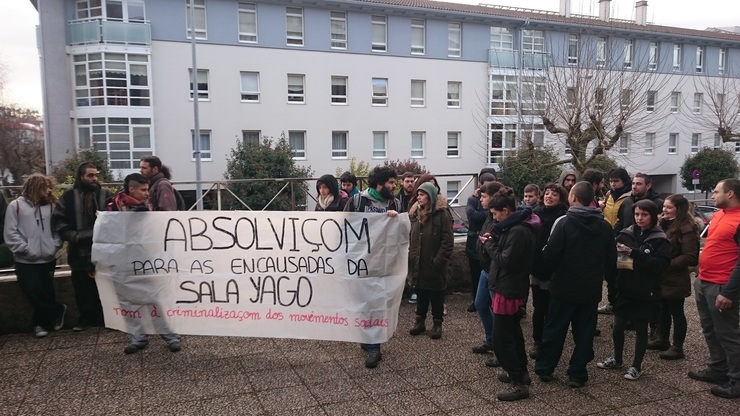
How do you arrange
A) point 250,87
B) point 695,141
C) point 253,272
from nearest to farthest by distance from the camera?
point 253,272
point 250,87
point 695,141

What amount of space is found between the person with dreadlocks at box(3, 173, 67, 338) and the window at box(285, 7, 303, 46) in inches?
1054

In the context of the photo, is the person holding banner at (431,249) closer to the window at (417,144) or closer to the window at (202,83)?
the window at (202,83)

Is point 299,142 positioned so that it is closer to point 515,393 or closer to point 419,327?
point 419,327

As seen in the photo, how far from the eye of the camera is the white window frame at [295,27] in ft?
101

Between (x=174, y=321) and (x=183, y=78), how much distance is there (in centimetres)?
2614

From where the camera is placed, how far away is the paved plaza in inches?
162

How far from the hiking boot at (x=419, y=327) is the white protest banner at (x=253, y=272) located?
785 mm

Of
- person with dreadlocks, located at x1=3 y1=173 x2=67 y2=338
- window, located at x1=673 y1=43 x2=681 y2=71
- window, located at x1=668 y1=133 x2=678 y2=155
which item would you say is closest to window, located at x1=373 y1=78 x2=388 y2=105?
window, located at x1=673 y1=43 x2=681 y2=71

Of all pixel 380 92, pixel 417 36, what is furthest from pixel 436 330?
pixel 417 36

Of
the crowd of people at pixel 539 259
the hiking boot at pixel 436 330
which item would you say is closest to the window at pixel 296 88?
the crowd of people at pixel 539 259

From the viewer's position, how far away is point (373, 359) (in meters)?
4.90

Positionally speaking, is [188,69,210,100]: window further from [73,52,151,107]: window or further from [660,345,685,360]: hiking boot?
[660,345,685,360]: hiking boot

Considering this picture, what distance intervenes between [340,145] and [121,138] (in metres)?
11.9

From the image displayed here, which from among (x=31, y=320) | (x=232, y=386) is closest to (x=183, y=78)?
(x=31, y=320)
